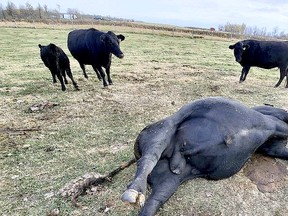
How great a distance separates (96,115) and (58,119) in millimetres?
724

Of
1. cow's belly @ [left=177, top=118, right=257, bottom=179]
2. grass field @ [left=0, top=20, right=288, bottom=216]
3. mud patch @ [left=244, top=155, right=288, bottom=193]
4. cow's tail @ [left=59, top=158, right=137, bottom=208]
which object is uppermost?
cow's belly @ [left=177, top=118, right=257, bottom=179]

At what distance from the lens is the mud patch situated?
3.30m

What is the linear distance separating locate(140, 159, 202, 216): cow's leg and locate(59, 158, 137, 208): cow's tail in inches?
32.2

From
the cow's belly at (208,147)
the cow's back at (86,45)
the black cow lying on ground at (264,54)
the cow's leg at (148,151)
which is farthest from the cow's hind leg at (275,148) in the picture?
the black cow lying on ground at (264,54)

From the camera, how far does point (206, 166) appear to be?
2963 mm

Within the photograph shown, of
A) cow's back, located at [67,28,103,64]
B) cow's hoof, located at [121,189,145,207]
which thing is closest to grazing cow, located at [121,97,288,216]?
cow's hoof, located at [121,189,145,207]

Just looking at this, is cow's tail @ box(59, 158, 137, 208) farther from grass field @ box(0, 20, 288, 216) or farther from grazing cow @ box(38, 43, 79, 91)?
grazing cow @ box(38, 43, 79, 91)

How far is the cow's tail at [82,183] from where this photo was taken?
316 cm

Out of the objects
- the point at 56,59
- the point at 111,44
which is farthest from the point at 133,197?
the point at 111,44

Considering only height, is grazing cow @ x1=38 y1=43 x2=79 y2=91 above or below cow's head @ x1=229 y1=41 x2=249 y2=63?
below

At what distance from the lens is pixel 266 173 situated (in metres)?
3.42

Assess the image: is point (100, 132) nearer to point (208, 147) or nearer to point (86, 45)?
point (208, 147)

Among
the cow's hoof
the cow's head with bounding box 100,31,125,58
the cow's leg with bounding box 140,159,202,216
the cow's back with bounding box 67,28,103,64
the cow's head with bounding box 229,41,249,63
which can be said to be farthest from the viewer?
the cow's head with bounding box 229,41,249,63

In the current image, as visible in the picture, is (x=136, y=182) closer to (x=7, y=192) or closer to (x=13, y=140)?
(x=7, y=192)
